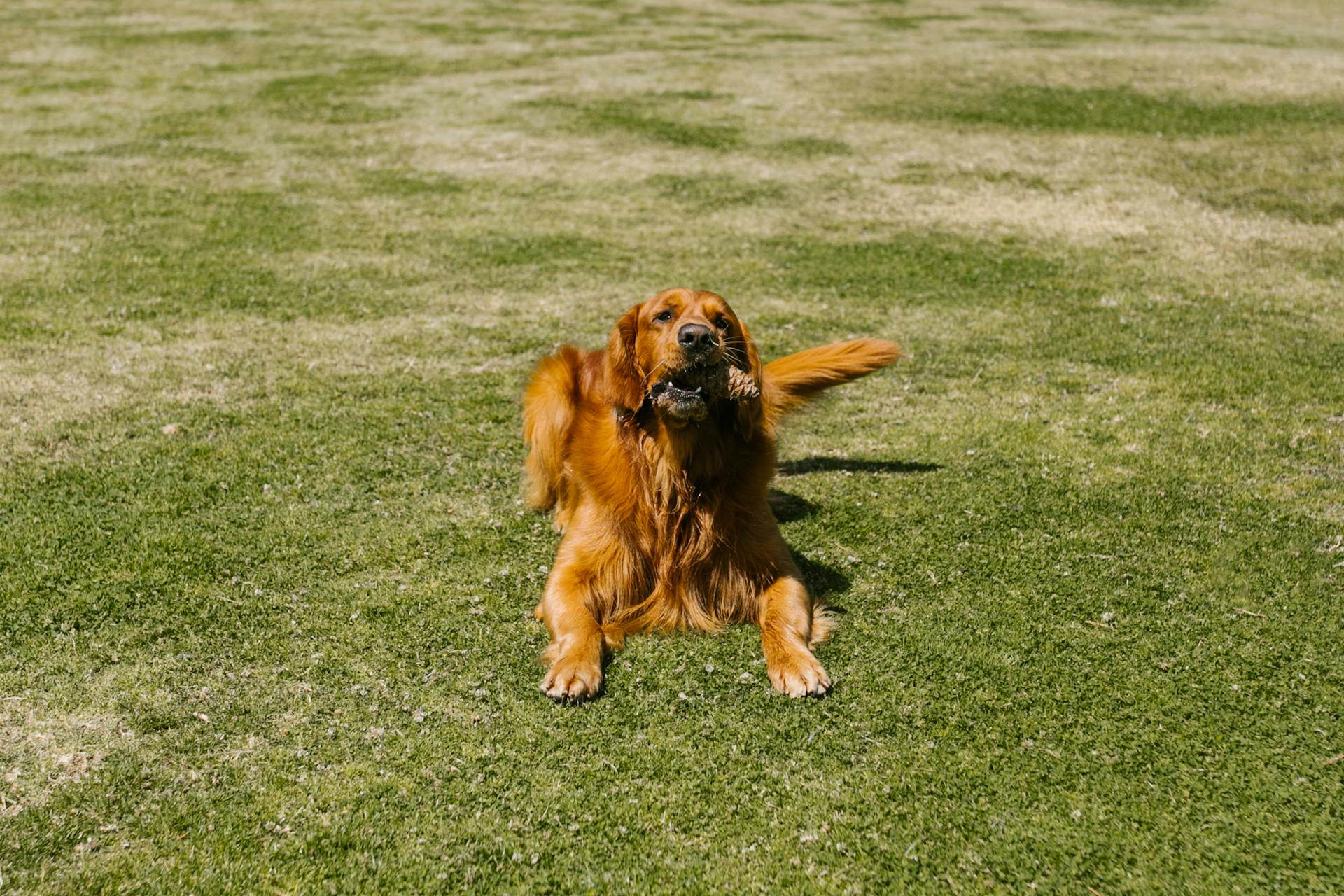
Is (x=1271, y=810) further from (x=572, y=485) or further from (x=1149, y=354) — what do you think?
(x=1149, y=354)

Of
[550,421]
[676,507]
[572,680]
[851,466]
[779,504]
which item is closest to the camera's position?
[572,680]

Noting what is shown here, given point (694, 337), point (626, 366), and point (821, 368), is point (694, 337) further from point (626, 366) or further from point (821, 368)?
point (821, 368)

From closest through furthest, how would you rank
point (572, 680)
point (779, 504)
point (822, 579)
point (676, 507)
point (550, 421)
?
point (572, 680) < point (676, 507) < point (822, 579) < point (550, 421) < point (779, 504)

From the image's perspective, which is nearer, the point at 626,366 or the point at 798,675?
the point at 798,675

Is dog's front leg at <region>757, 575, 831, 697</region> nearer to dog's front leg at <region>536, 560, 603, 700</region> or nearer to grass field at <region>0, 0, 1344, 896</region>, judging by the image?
grass field at <region>0, 0, 1344, 896</region>

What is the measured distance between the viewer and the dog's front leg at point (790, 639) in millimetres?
4238

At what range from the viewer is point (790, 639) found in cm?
445

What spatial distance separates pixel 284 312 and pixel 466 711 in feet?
17.8

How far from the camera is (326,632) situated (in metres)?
4.66

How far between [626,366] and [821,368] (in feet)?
3.71

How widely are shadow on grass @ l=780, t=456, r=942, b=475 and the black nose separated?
215 centimetres

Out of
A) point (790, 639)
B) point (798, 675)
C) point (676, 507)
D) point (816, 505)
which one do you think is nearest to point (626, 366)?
point (676, 507)

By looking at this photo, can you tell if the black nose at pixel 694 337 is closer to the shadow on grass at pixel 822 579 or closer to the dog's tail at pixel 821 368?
the dog's tail at pixel 821 368

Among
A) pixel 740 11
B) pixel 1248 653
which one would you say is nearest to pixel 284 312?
pixel 1248 653
